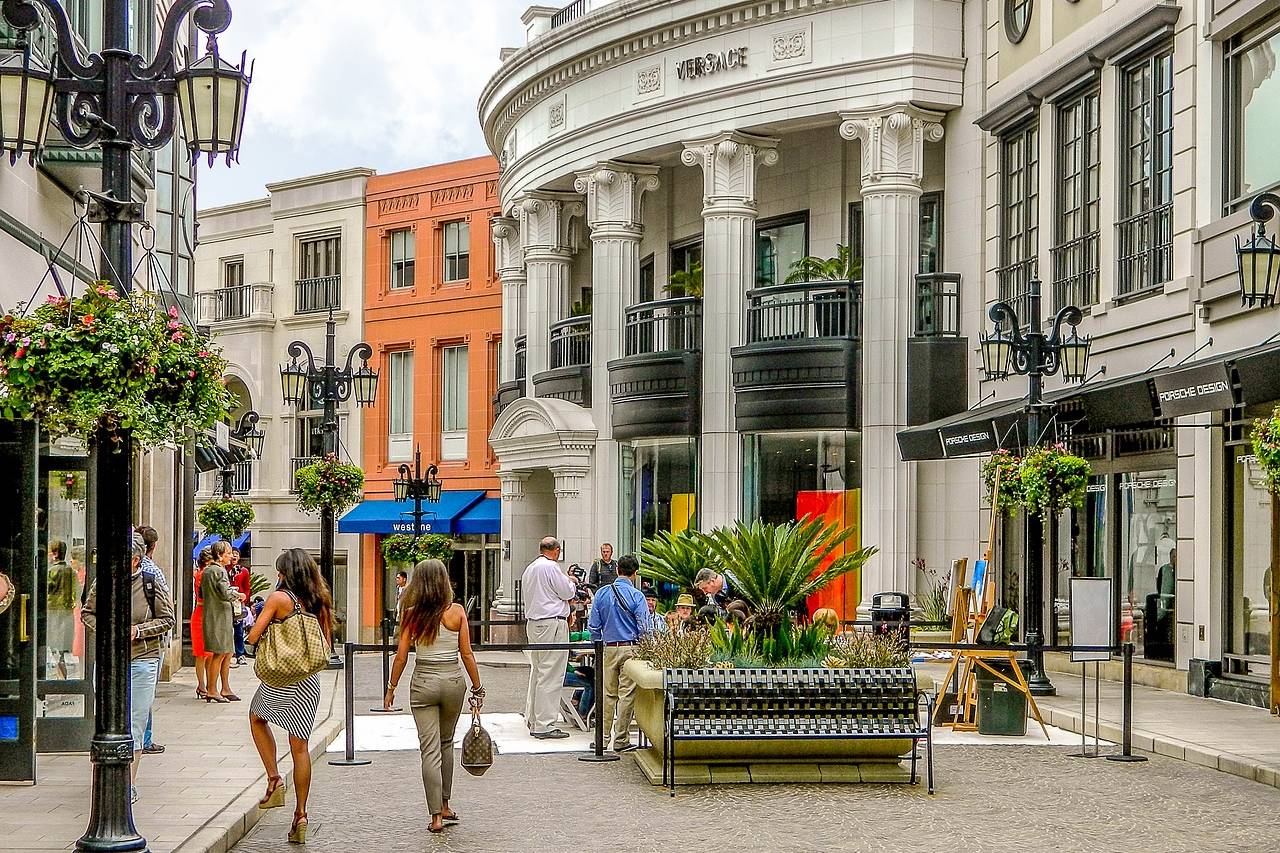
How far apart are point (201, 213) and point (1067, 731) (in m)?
38.6

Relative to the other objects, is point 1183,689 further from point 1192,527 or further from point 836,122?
point 836,122

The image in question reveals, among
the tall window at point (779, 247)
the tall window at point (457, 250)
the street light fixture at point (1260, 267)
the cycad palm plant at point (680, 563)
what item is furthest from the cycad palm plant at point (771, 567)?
the tall window at point (457, 250)

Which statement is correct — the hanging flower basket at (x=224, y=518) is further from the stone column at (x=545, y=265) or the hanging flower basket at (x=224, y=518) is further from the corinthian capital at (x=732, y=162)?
the corinthian capital at (x=732, y=162)

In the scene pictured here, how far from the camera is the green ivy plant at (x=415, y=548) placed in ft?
122

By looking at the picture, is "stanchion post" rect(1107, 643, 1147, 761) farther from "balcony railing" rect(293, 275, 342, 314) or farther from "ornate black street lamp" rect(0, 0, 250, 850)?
"balcony railing" rect(293, 275, 342, 314)

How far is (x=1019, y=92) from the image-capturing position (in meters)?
25.7

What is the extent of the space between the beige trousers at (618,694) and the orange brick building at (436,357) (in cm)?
2540

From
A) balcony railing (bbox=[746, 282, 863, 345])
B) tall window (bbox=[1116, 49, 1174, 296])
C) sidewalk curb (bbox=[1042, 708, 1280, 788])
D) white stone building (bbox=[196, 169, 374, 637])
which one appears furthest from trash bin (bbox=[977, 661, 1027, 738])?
white stone building (bbox=[196, 169, 374, 637])

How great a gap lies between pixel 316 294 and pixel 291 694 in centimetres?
3750

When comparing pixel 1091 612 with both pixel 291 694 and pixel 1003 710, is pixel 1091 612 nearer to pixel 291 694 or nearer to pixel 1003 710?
pixel 1003 710

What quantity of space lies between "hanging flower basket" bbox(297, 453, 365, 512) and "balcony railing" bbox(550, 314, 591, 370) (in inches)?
294

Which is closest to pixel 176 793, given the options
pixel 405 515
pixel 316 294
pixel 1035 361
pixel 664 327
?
pixel 1035 361

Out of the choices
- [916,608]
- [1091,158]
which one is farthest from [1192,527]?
[916,608]

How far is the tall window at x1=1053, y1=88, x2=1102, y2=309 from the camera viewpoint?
23719 mm
